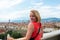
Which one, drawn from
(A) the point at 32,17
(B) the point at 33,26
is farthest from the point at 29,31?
(A) the point at 32,17

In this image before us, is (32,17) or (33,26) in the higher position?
(32,17)

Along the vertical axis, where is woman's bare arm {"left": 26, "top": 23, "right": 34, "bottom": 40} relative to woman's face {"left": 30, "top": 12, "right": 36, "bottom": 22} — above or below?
below

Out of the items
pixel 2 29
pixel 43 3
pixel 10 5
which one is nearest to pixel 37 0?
pixel 43 3

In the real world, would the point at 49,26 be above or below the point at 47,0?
below

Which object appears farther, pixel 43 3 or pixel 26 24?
pixel 43 3

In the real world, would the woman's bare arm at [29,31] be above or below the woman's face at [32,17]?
below

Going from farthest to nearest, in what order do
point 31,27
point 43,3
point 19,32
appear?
point 43,3, point 19,32, point 31,27

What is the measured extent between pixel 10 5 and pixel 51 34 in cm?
81

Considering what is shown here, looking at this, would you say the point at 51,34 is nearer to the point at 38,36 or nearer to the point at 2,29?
the point at 38,36

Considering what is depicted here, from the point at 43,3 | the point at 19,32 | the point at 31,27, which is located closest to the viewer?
the point at 31,27

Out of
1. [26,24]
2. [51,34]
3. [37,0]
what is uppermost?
[37,0]

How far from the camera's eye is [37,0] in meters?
2.97

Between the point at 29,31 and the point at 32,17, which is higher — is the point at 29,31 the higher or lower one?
the lower one

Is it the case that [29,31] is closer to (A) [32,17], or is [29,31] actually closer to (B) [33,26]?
(B) [33,26]
